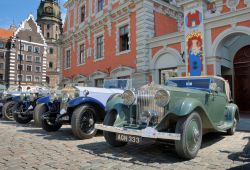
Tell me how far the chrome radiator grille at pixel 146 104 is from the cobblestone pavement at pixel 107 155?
0.79 m

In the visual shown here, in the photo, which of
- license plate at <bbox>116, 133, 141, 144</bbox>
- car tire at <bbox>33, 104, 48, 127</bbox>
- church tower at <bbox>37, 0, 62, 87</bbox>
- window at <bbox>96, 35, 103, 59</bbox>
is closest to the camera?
license plate at <bbox>116, 133, 141, 144</bbox>

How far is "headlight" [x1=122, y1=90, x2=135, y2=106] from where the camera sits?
5.40 meters

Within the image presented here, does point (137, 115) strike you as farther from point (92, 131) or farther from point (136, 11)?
point (136, 11)

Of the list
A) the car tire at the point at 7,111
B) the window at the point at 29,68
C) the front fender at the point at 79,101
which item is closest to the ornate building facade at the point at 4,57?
the window at the point at 29,68

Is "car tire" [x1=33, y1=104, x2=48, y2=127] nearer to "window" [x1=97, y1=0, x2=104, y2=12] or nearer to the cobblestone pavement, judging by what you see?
the cobblestone pavement

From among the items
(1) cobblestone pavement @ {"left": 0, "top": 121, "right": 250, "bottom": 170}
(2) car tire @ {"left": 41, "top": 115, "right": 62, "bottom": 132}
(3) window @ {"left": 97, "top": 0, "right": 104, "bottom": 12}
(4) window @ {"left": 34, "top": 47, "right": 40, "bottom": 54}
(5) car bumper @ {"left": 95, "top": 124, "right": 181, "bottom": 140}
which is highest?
(4) window @ {"left": 34, "top": 47, "right": 40, "bottom": 54}

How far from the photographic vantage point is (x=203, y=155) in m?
5.07

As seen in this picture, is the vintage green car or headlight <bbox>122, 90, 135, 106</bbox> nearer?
the vintage green car

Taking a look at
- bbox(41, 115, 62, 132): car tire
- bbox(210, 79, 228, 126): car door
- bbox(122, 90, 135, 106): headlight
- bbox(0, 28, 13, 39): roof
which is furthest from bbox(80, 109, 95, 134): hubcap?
bbox(0, 28, 13, 39): roof

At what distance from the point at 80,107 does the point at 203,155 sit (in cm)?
337

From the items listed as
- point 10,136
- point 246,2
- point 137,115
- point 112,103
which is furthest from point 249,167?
point 246,2

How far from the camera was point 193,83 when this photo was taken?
669 centimetres

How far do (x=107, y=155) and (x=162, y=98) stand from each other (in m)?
1.54

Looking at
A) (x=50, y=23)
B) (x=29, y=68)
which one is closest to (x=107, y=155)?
(x=29, y=68)
